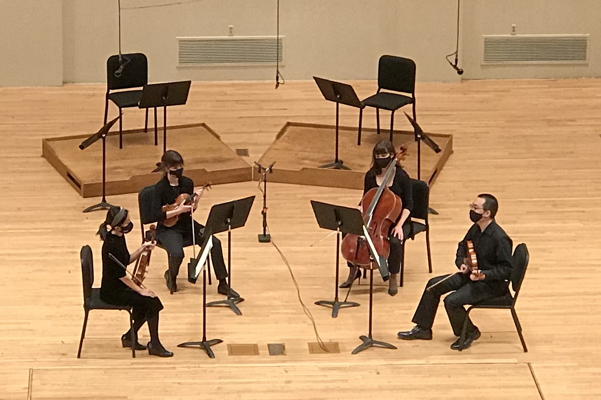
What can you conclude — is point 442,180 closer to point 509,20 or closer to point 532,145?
point 532,145

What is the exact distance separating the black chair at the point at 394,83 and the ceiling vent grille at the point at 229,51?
7.40 feet

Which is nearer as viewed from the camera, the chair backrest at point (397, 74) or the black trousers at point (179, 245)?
the black trousers at point (179, 245)

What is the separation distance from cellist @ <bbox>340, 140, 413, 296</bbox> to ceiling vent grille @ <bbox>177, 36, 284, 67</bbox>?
4991mm

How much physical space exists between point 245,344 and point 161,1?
611 centimetres

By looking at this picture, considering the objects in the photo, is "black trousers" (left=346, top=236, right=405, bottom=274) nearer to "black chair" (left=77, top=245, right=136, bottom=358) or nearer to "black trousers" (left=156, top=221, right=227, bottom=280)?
"black trousers" (left=156, top=221, right=227, bottom=280)

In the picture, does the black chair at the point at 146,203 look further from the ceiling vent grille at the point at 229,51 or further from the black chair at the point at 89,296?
the ceiling vent grille at the point at 229,51

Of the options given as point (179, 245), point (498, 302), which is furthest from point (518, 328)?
point (179, 245)

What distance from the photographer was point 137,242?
894cm

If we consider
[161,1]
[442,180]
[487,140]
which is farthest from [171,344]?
[161,1]

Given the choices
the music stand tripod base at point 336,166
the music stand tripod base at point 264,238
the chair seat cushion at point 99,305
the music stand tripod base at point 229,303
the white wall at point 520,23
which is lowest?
the music stand tripod base at point 229,303

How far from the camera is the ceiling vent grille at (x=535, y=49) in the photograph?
42.9 feet

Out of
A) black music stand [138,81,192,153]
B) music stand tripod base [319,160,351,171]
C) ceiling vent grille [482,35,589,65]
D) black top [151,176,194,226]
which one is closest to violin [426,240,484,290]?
black top [151,176,194,226]

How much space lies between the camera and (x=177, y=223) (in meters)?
8.09

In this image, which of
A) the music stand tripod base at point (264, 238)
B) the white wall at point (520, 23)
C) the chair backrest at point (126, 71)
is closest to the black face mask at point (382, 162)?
the music stand tripod base at point (264, 238)
